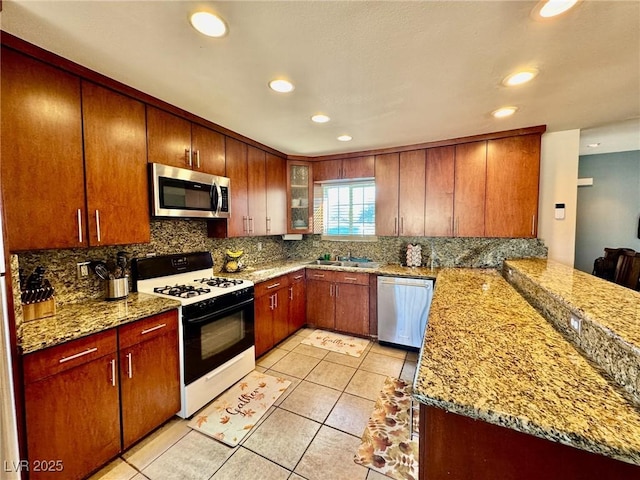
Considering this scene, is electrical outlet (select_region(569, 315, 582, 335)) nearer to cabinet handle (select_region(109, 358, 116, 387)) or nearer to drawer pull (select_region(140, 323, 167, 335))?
drawer pull (select_region(140, 323, 167, 335))

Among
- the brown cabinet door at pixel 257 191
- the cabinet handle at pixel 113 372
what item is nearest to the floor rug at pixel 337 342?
the brown cabinet door at pixel 257 191

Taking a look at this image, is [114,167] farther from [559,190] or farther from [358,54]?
[559,190]

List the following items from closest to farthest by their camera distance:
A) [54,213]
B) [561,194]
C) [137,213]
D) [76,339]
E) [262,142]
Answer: [76,339]
[54,213]
[137,213]
[561,194]
[262,142]

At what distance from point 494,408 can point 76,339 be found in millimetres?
1922

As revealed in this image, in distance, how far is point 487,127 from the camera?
8.59 ft

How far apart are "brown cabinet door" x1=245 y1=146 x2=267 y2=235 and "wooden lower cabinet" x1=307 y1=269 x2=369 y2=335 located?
0.95 m

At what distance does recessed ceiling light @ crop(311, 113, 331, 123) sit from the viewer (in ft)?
7.48

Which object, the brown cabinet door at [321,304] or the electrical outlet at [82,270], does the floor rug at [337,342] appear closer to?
the brown cabinet door at [321,304]

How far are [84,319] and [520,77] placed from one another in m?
3.12

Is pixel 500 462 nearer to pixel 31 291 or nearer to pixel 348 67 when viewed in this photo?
pixel 348 67

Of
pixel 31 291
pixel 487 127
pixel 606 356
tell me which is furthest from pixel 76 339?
pixel 487 127

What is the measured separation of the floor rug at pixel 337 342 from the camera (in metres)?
3.06

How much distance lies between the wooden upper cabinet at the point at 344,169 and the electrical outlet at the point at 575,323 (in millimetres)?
2585

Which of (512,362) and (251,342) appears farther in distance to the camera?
(251,342)
